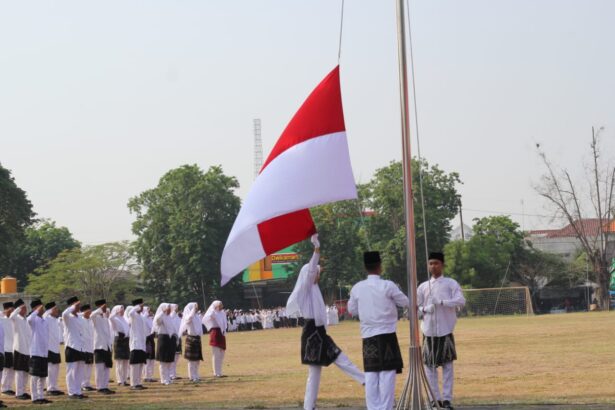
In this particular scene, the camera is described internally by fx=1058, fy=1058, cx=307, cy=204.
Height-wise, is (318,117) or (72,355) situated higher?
(318,117)

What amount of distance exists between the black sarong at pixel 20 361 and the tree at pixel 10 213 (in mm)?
31731

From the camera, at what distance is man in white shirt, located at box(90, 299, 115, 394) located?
907 inches

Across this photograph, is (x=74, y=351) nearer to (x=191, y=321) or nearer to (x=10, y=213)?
(x=191, y=321)

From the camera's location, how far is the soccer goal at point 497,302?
68475 millimetres

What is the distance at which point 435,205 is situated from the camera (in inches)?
3317

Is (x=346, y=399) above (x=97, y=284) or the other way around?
the other way around

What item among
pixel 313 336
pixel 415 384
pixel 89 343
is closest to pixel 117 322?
pixel 89 343

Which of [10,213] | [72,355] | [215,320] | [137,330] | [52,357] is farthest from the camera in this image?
[10,213]

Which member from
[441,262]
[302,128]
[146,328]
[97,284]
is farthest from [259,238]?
[97,284]

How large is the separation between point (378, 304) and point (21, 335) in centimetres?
1237

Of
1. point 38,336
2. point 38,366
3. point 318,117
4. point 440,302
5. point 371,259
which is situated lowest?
point 38,366

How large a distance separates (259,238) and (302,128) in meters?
1.58

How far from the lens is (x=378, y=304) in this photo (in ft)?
A: 40.5

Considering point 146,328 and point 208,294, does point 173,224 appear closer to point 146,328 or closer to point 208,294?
point 208,294
